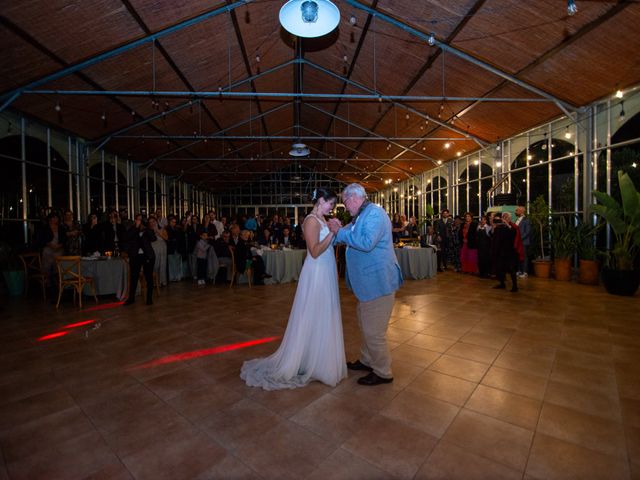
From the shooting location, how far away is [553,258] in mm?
7848

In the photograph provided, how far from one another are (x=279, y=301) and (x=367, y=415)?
11.7ft

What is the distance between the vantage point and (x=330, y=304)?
8.33ft

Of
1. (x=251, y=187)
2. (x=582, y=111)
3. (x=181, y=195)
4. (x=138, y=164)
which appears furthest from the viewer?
(x=251, y=187)

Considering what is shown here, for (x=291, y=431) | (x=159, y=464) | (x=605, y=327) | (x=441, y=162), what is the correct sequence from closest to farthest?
(x=159, y=464) → (x=291, y=431) → (x=605, y=327) → (x=441, y=162)

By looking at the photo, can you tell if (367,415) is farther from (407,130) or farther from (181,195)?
(181,195)

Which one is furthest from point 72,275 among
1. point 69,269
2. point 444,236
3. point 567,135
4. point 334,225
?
point 567,135

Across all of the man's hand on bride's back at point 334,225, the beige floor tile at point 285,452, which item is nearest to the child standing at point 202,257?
the man's hand on bride's back at point 334,225

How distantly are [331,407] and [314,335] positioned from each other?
0.53m

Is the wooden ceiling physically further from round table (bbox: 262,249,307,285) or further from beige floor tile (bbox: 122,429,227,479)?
beige floor tile (bbox: 122,429,227,479)

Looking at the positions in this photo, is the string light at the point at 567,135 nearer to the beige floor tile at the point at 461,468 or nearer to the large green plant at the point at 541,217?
the large green plant at the point at 541,217

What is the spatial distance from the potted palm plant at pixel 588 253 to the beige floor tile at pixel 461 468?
21.8ft

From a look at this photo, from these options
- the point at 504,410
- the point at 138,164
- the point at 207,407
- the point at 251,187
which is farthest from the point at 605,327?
the point at 251,187

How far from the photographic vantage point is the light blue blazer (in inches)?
92.0

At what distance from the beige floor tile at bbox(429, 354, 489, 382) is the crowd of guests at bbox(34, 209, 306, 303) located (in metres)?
4.61
